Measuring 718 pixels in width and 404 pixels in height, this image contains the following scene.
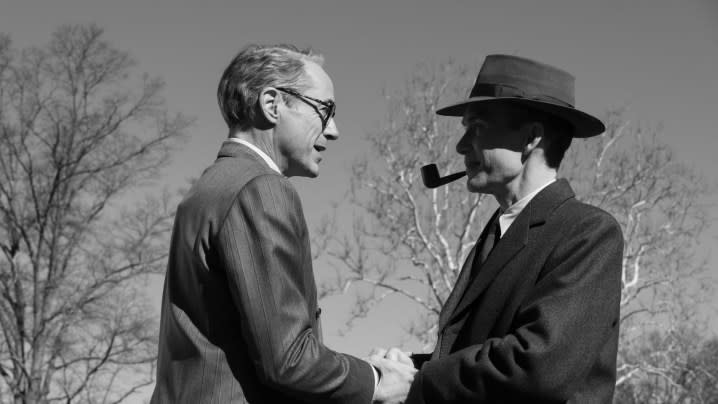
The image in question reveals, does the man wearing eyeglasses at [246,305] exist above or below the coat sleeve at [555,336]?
above

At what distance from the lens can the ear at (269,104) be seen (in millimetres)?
2748

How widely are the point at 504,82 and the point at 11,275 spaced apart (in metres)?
14.5

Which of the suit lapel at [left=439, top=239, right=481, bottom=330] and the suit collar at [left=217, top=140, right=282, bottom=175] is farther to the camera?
the suit lapel at [left=439, top=239, right=481, bottom=330]

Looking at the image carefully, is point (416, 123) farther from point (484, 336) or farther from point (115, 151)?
point (484, 336)

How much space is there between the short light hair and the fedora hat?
53 cm

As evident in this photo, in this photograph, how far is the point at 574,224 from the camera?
103 inches

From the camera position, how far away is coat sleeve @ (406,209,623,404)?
2.40 metres

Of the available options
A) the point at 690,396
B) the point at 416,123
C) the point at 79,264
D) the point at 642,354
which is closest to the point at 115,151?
the point at 79,264

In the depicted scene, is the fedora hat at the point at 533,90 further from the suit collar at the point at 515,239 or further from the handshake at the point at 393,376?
the handshake at the point at 393,376

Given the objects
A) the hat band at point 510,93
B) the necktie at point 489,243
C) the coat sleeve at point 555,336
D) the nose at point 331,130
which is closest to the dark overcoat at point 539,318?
the coat sleeve at point 555,336

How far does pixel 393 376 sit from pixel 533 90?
0.94m

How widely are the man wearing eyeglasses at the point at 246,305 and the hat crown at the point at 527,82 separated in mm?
735

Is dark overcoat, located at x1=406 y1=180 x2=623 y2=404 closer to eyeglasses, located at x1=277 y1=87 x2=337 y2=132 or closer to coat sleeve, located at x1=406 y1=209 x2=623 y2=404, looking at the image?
coat sleeve, located at x1=406 y1=209 x2=623 y2=404

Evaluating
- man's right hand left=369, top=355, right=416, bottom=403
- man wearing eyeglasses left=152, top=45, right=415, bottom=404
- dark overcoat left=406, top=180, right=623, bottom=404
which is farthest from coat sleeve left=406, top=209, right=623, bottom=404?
man wearing eyeglasses left=152, top=45, right=415, bottom=404
